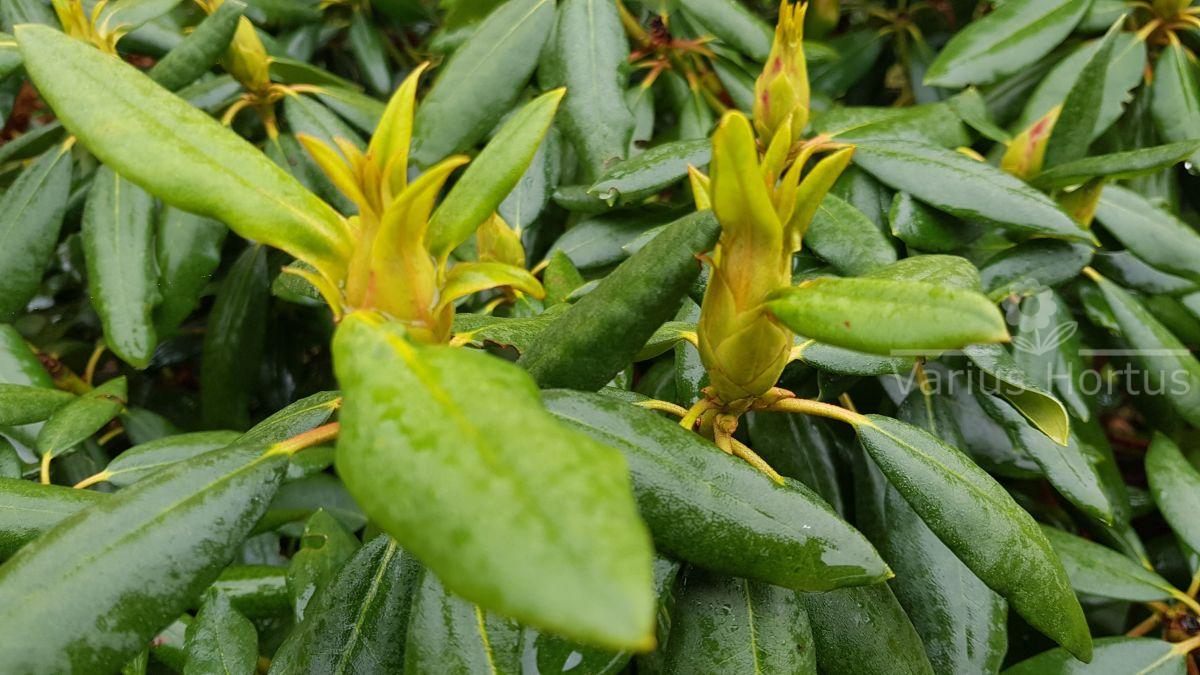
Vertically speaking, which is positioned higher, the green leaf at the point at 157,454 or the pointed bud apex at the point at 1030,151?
the pointed bud apex at the point at 1030,151

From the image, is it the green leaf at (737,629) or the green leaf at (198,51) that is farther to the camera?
the green leaf at (198,51)

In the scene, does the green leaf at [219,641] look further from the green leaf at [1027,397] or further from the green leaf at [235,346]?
the green leaf at [1027,397]

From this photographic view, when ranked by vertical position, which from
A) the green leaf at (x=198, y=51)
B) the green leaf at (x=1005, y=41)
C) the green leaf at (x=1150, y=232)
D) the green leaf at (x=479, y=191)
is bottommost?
the green leaf at (x=1150, y=232)

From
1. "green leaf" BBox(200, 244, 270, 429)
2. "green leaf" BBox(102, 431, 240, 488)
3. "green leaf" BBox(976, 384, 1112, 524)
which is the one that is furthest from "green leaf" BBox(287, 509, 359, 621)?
"green leaf" BBox(976, 384, 1112, 524)

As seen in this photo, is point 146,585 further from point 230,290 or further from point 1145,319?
point 1145,319

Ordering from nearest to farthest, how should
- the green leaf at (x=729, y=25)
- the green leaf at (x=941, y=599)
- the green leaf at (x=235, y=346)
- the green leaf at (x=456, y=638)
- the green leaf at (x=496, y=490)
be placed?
the green leaf at (x=496, y=490) < the green leaf at (x=456, y=638) < the green leaf at (x=941, y=599) < the green leaf at (x=729, y=25) < the green leaf at (x=235, y=346)

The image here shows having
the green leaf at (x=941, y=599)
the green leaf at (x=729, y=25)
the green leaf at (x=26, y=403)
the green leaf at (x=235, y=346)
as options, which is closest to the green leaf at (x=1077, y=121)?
the green leaf at (x=729, y=25)

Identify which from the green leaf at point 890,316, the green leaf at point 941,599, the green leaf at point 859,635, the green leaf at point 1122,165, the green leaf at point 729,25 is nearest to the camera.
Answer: the green leaf at point 890,316
